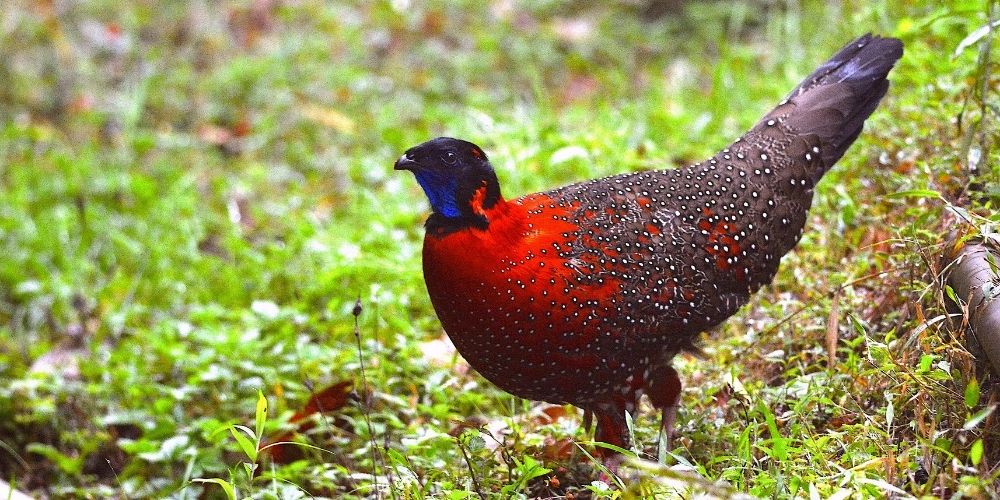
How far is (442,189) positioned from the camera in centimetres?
310

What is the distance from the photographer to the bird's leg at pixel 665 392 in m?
3.45

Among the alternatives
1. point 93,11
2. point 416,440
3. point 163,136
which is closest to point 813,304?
point 416,440

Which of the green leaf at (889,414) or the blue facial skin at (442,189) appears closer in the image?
the green leaf at (889,414)

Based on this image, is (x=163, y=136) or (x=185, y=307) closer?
(x=185, y=307)

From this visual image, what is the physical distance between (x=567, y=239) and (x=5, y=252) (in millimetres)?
3914

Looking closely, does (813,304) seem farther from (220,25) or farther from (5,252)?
(220,25)

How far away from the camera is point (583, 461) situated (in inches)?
137

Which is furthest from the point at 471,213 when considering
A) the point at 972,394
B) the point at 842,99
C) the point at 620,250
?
the point at 842,99

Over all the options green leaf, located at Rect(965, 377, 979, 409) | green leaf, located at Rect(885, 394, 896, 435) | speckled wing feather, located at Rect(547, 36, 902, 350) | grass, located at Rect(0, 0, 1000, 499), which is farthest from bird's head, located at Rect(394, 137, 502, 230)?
green leaf, located at Rect(965, 377, 979, 409)

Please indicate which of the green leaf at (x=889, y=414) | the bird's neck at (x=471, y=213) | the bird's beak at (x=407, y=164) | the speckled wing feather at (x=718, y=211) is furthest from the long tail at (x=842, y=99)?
the bird's beak at (x=407, y=164)

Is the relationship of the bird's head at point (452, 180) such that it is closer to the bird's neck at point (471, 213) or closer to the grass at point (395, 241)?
the bird's neck at point (471, 213)

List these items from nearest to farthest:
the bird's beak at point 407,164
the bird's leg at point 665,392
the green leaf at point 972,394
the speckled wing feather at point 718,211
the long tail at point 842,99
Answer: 1. the green leaf at point 972,394
2. the bird's beak at point 407,164
3. the speckled wing feather at point 718,211
4. the bird's leg at point 665,392
5. the long tail at point 842,99

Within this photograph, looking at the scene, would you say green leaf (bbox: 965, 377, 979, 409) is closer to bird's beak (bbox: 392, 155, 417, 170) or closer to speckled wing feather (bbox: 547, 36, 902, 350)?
speckled wing feather (bbox: 547, 36, 902, 350)

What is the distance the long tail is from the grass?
0.29 metres
